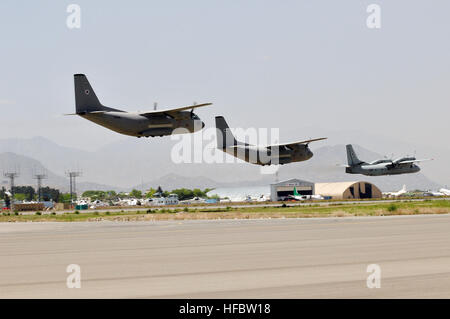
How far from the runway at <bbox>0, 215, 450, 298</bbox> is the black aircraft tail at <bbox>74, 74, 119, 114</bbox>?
37358 mm

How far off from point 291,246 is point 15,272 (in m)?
12.4

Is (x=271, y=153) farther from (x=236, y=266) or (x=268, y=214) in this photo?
(x=236, y=266)

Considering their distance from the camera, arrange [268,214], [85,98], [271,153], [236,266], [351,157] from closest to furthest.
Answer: [236,266], [268,214], [85,98], [271,153], [351,157]

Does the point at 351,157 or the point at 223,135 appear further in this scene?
the point at 351,157

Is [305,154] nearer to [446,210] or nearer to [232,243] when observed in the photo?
[446,210]

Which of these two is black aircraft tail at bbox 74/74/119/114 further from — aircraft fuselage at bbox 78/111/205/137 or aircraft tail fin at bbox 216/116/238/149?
aircraft tail fin at bbox 216/116/238/149

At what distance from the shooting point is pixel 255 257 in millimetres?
23469

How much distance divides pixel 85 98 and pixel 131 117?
18.4ft

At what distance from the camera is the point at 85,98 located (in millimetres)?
70062

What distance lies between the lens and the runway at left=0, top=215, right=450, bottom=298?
1555 cm

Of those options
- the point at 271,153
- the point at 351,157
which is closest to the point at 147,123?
the point at 271,153

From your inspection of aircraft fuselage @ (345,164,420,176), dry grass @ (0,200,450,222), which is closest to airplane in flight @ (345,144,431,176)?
aircraft fuselage @ (345,164,420,176)

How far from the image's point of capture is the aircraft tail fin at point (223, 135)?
308 ft
